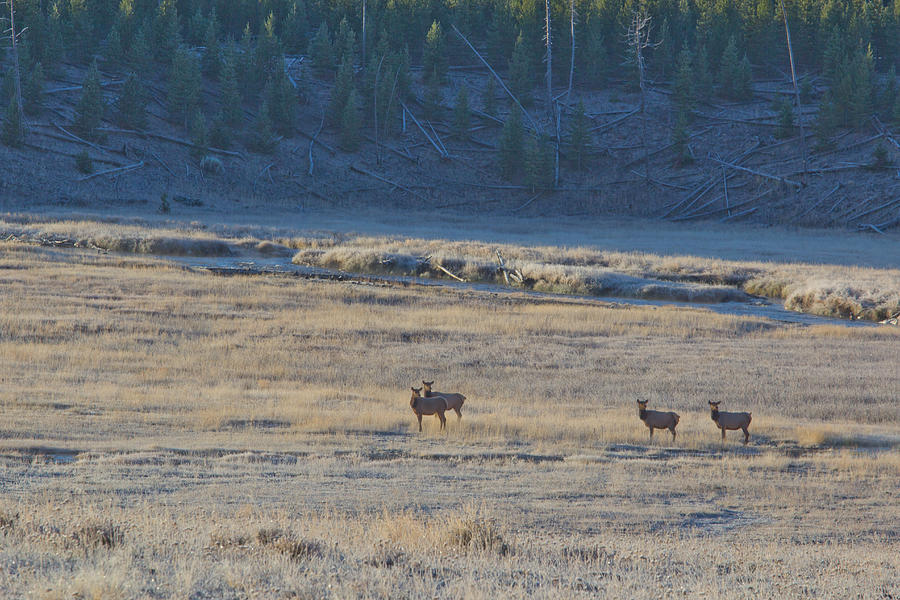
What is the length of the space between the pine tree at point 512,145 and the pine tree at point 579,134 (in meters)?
4.24

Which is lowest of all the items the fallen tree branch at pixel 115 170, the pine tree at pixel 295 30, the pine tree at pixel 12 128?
the fallen tree branch at pixel 115 170

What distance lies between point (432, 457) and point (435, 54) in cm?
8157

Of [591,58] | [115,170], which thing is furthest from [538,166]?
[115,170]

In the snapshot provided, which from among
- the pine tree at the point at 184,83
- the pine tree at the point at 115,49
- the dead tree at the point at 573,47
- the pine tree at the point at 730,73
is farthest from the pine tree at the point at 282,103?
the pine tree at the point at 730,73

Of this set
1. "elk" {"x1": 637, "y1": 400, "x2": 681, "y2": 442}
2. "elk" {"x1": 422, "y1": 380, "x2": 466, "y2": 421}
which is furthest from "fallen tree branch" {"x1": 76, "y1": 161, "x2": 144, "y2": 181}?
"elk" {"x1": 637, "y1": 400, "x2": 681, "y2": 442}

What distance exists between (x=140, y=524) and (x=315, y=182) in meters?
69.9

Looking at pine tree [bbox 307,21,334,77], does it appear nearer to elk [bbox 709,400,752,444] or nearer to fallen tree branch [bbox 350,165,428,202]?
fallen tree branch [bbox 350,165,428,202]

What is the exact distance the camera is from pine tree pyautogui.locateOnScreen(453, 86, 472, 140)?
83250 mm

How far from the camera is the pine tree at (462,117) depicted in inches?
3278

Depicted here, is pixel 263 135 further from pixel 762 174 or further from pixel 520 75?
pixel 762 174

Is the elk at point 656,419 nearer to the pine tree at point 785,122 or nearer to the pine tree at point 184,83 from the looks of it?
the pine tree at point 184,83

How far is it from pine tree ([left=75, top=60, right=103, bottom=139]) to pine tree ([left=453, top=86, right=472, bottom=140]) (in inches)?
1165

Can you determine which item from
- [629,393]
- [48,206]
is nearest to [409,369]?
[629,393]

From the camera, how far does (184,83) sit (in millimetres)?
76250
